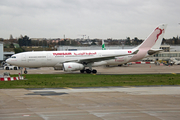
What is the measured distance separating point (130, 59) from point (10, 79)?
2127 cm

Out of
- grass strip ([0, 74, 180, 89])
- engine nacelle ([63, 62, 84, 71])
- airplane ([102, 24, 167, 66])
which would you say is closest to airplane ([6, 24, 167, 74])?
engine nacelle ([63, 62, 84, 71])

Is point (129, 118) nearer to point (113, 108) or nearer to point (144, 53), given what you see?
point (113, 108)

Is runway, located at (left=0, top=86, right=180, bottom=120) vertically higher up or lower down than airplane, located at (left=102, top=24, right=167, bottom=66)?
lower down

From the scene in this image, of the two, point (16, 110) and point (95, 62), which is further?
point (95, 62)

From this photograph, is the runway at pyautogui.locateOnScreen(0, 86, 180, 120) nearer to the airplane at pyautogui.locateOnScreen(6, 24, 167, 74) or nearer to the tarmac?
the tarmac

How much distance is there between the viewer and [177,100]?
1555cm

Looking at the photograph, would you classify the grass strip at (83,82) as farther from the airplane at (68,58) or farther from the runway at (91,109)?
the airplane at (68,58)

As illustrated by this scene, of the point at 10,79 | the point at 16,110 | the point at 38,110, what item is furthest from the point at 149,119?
the point at 10,79

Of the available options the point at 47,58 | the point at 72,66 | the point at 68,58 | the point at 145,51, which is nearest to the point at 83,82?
the point at 72,66

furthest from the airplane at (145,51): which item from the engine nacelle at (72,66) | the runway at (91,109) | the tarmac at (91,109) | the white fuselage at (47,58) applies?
the tarmac at (91,109)

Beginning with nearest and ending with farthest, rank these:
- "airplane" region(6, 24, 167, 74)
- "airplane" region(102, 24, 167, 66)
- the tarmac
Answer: the tarmac < "airplane" region(6, 24, 167, 74) < "airplane" region(102, 24, 167, 66)

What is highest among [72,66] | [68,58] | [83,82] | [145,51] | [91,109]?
[145,51]

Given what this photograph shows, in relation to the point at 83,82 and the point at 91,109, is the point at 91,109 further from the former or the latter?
the point at 83,82

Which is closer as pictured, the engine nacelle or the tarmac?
the tarmac
